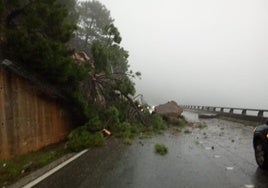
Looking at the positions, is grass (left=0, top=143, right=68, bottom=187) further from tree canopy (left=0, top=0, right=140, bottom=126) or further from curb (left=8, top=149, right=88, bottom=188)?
tree canopy (left=0, top=0, right=140, bottom=126)

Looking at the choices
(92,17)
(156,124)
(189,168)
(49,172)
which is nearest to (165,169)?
(189,168)

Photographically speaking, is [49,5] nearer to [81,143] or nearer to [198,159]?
[81,143]

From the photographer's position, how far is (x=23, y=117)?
422 inches

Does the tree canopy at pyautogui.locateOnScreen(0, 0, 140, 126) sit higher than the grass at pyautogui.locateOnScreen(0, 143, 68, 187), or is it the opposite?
the tree canopy at pyautogui.locateOnScreen(0, 0, 140, 126)

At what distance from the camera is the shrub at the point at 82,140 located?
12.0m

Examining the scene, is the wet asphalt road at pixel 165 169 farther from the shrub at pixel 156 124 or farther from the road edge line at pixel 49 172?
the shrub at pixel 156 124

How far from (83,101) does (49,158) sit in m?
4.70

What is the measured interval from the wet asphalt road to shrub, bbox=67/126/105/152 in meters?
0.58

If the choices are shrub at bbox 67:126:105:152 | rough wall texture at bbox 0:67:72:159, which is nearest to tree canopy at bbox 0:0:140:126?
rough wall texture at bbox 0:67:72:159

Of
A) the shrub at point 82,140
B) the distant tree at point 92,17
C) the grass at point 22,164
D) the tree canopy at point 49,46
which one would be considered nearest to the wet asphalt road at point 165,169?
the shrub at point 82,140

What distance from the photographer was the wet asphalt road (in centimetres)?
703

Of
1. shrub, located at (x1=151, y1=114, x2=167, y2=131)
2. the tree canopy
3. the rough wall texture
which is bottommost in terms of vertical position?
shrub, located at (x1=151, y1=114, x2=167, y2=131)

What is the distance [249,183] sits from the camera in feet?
22.6

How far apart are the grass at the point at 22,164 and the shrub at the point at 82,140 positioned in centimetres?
41
